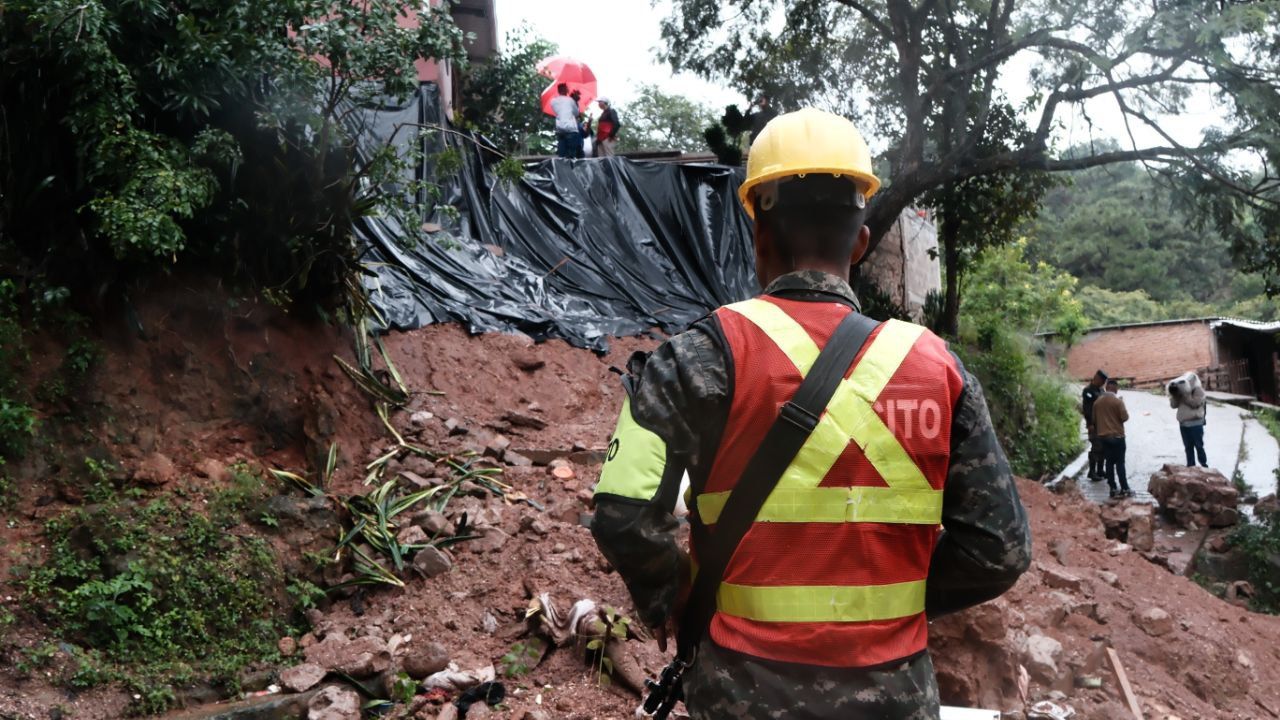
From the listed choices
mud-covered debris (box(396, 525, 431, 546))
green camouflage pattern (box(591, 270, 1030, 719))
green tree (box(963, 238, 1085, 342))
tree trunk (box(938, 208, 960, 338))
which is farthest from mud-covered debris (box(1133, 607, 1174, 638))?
green tree (box(963, 238, 1085, 342))

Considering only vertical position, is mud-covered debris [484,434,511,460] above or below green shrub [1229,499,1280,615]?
above

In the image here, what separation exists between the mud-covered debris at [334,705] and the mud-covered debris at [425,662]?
28cm

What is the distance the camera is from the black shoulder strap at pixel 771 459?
176cm

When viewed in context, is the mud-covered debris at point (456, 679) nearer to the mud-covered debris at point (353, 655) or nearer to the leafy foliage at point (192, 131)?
the mud-covered debris at point (353, 655)

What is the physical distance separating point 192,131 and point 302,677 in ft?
10.2

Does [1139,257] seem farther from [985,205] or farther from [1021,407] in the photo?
[985,205]

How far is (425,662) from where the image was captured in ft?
14.8

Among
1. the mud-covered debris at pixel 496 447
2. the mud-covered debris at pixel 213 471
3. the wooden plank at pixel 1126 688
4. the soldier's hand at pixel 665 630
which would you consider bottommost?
the wooden plank at pixel 1126 688

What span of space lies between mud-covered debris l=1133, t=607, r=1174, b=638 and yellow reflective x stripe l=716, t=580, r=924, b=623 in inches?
224

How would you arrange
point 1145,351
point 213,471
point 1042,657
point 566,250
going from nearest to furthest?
1. point 1042,657
2. point 213,471
3. point 566,250
4. point 1145,351

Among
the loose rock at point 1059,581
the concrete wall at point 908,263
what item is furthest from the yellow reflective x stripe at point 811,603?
the concrete wall at point 908,263

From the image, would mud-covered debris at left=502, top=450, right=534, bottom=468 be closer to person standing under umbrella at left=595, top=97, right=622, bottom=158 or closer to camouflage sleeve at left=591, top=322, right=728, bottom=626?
camouflage sleeve at left=591, top=322, right=728, bottom=626

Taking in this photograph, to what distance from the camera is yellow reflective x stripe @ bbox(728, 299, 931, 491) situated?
1768mm

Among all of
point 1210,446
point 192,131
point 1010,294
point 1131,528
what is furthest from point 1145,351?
point 192,131
